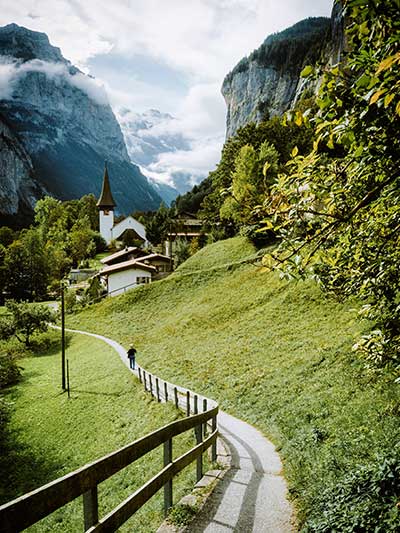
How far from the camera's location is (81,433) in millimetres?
16922

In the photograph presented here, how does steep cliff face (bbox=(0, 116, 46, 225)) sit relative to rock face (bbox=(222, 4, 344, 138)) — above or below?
below

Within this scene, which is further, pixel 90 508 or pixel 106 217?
pixel 106 217

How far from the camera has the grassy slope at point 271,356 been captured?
776 cm

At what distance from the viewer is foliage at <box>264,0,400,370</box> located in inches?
106

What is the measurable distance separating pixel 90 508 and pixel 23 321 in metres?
42.6

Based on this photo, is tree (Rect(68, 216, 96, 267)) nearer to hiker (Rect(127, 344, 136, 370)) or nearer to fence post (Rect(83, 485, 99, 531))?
hiker (Rect(127, 344, 136, 370))

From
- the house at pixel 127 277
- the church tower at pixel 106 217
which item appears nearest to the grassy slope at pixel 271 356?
the house at pixel 127 277

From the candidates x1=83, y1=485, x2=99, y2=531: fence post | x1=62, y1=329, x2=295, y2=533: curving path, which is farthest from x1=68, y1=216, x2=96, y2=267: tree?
x1=83, y1=485, x2=99, y2=531: fence post

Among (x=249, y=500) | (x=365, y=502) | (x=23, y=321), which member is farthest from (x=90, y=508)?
(x=23, y=321)

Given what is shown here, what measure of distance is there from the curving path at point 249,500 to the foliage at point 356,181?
2850 mm

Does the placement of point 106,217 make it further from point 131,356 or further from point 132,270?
point 131,356

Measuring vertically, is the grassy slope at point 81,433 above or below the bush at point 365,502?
below

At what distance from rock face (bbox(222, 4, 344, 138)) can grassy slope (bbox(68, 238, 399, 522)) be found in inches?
4347

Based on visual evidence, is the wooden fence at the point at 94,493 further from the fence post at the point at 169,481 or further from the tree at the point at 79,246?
the tree at the point at 79,246
